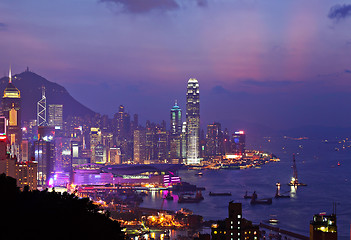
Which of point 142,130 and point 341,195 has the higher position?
point 142,130

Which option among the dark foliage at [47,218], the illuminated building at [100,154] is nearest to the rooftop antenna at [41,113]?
the illuminated building at [100,154]

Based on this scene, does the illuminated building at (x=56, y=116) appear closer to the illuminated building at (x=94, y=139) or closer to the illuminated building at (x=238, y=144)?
the illuminated building at (x=94, y=139)

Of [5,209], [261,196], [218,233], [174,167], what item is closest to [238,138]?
[174,167]

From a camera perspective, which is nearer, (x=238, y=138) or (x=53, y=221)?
(x=53, y=221)

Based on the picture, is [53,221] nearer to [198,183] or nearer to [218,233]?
[218,233]

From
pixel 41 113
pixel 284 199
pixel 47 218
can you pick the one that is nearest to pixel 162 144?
pixel 41 113

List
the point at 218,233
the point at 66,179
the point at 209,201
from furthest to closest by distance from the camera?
the point at 66,179 < the point at 209,201 < the point at 218,233
